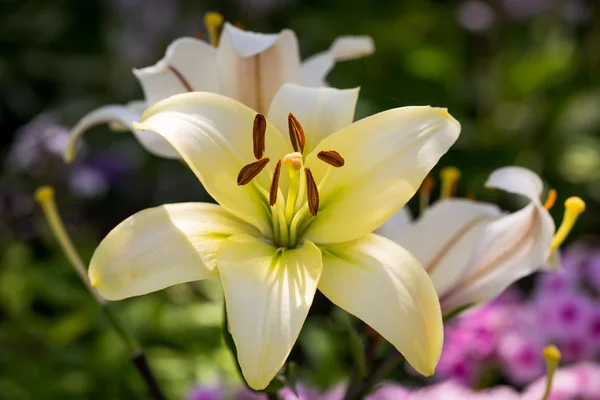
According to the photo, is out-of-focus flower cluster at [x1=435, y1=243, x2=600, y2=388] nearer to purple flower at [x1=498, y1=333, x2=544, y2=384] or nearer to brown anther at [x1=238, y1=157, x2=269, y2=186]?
purple flower at [x1=498, y1=333, x2=544, y2=384]

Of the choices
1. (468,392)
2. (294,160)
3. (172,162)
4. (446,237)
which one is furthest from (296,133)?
(172,162)

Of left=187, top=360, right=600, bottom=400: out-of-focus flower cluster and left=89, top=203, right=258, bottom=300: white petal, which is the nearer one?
left=89, top=203, right=258, bottom=300: white petal

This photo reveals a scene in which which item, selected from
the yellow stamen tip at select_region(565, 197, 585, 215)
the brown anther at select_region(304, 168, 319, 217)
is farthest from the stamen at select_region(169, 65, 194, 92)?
the yellow stamen tip at select_region(565, 197, 585, 215)

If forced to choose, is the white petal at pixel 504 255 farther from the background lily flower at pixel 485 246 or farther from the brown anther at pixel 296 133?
the brown anther at pixel 296 133

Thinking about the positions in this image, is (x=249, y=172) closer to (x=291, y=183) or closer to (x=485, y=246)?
(x=291, y=183)

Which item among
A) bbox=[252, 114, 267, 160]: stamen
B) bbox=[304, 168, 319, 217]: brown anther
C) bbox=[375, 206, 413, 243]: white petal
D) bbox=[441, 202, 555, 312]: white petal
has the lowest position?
bbox=[375, 206, 413, 243]: white petal

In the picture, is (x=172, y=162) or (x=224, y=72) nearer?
(x=224, y=72)

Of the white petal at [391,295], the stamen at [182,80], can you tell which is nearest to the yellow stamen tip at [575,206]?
the white petal at [391,295]
